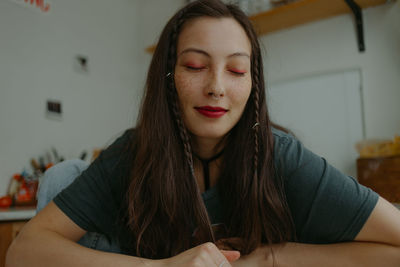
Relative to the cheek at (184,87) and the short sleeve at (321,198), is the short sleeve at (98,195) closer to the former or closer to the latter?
the cheek at (184,87)

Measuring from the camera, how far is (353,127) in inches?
74.4

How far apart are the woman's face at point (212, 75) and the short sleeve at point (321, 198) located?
0.18 m

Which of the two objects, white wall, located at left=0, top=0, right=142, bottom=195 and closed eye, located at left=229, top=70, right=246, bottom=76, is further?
white wall, located at left=0, top=0, right=142, bottom=195

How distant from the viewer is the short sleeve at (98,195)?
842 mm

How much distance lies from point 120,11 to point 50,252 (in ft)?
8.50

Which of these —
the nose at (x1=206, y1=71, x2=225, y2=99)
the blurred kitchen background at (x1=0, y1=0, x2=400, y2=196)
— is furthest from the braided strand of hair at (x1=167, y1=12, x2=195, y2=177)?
the blurred kitchen background at (x1=0, y1=0, x2=400, y2=196)

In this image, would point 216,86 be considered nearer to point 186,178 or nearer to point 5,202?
point 186,178

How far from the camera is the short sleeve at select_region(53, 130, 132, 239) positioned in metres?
0.84

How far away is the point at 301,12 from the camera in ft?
6.40

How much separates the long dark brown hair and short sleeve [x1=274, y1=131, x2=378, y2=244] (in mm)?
31

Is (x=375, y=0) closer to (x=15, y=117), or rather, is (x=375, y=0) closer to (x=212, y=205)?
(x=212, y=205)

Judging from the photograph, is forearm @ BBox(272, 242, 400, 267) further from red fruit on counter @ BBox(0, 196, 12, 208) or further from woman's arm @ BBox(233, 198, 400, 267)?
red fruit on counter @ BBox(0, 196, 12, 208)

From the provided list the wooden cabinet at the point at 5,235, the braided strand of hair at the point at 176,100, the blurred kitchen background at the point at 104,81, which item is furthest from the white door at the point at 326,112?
the wooden cabinet at the point at 5,235

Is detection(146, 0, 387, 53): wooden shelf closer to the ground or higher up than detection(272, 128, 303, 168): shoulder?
higher up
